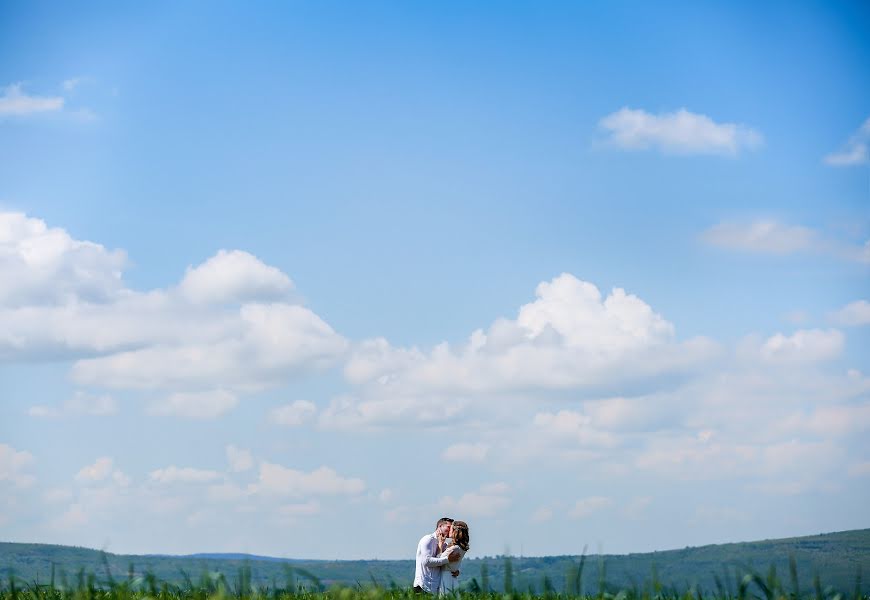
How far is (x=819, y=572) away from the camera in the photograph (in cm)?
1071

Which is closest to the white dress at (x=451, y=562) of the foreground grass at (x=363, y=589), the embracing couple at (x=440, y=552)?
the embracing couple at (x=440, y=552)

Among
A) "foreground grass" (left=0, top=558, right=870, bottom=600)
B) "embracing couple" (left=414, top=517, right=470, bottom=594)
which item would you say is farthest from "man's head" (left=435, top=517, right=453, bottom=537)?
"foreground grass" (left=0, top=558, right=870, bottom=600)

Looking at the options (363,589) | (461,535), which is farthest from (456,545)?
(363,589)

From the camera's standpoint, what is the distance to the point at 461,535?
82.4 ft

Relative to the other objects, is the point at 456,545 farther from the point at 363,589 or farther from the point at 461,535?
the point at 363,589

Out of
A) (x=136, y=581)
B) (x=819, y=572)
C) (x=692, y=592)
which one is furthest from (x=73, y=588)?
(x=819, y=572)

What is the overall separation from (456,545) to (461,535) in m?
0.34

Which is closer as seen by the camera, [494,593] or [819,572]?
[819,572]

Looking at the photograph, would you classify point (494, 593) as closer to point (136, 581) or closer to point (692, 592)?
point (692, 592)

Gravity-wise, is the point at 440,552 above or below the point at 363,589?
above

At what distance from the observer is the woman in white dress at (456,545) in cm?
2469

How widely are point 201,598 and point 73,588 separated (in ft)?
10.0

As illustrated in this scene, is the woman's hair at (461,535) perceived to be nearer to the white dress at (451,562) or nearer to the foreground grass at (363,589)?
the white dress at (451,562)

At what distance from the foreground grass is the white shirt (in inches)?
293
